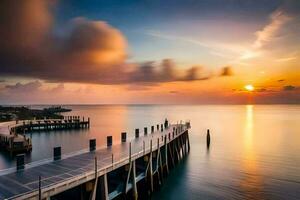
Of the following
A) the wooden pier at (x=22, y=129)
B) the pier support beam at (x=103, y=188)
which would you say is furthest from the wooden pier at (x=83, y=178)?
the wooden pier at (x=22, y=129)

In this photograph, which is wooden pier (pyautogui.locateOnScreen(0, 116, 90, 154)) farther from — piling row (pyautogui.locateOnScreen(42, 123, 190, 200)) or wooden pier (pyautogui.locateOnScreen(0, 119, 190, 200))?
wooden pier (pyautogui.locateOnScreen(0, 119, 190, 200))

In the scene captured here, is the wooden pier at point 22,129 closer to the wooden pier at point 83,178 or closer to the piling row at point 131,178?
the piling row at point 131,178

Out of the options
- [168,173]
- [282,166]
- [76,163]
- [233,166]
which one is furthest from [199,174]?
[76,163]

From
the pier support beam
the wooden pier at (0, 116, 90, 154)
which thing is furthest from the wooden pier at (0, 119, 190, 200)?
the wooden pier at (0, 116, 90, 154)

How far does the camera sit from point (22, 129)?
6425cm

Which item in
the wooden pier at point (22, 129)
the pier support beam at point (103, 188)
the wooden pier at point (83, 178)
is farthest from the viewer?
the wooden pier at point (22, 129)

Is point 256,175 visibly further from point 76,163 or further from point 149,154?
point 76,163

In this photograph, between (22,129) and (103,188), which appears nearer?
(103,188)

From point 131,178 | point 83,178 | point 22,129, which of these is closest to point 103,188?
point 83,178

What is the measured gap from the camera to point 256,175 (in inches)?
1278

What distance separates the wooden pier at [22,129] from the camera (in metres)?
39.8

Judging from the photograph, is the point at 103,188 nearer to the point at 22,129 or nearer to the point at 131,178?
the point at 131,178

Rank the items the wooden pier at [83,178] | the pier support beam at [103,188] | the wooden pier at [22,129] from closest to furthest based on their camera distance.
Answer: the wooden pier at [83,178]
the pier support beam at [103,188]
the wooden pier at [22,129]

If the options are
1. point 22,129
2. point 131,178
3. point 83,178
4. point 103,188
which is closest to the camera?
point 83,178
